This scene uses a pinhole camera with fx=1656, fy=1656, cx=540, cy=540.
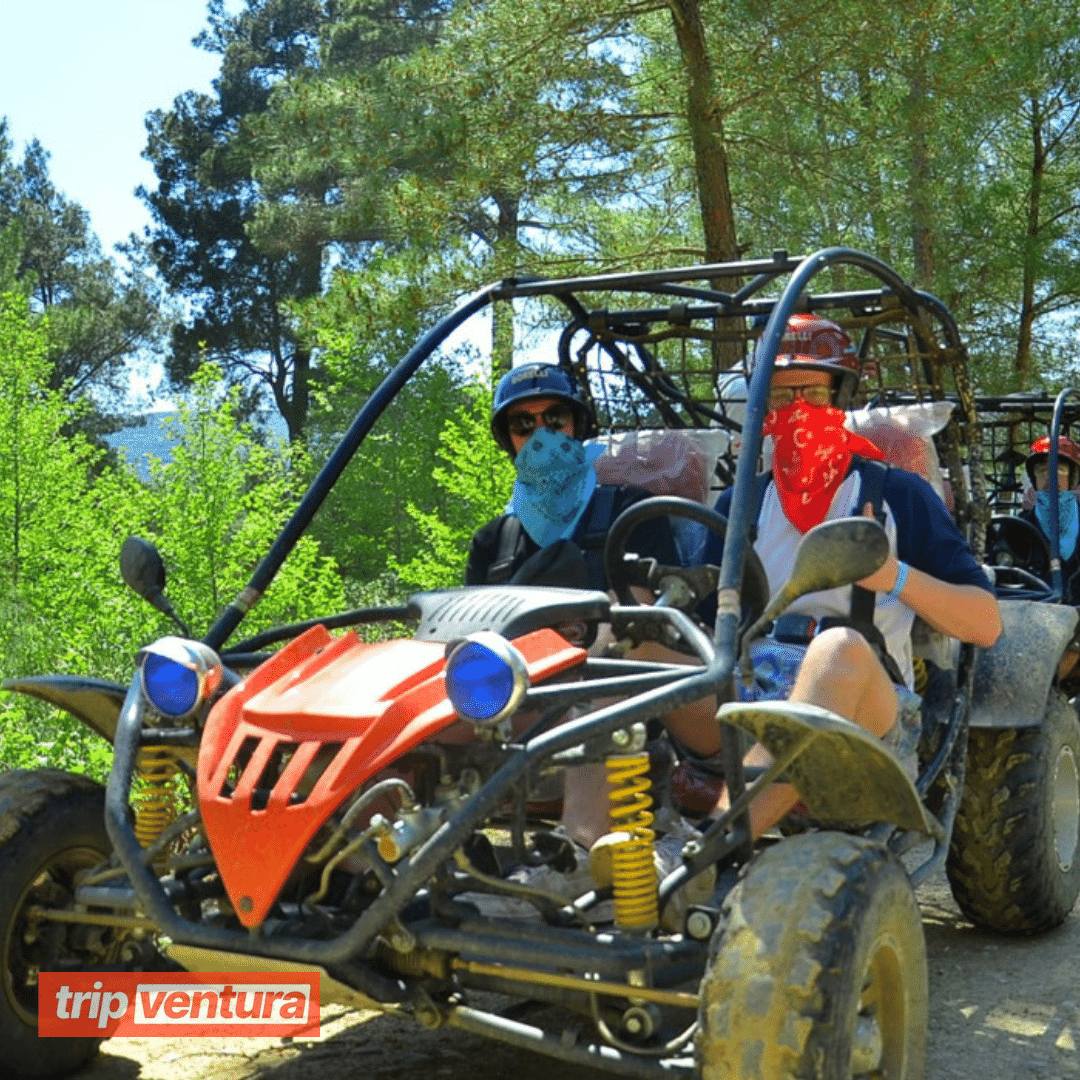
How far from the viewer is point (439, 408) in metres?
21.1

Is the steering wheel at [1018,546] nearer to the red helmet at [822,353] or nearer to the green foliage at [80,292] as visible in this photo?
the red helmet at [822,353]

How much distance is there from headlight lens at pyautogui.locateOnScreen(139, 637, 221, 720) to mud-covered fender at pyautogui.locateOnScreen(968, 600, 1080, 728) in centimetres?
251

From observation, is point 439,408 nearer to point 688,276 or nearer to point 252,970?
point 688,276

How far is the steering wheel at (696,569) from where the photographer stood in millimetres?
3730

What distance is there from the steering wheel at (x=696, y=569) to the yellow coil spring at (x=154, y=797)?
1178mm

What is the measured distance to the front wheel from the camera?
2924mm

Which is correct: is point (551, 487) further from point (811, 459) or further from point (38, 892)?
point (38, 892)

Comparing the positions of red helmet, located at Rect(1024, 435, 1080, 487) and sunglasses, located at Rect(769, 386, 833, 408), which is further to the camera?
red helmet, located at Rect(1024, 435, 1080, 487)

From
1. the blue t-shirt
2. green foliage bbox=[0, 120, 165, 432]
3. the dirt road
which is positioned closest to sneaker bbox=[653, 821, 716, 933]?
the dirt road

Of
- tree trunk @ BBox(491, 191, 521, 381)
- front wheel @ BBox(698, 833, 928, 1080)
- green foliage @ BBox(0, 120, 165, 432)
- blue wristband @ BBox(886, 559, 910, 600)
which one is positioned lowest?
front wheel @ BBox(698, 833, 928, 1080)

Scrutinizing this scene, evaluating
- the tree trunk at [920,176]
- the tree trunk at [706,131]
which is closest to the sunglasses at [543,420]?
the tree trunk at [706,131]

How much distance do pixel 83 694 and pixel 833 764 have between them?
6.21 feet

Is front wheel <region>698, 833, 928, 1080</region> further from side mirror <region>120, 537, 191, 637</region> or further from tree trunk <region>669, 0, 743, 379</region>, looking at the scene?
tree trunk <region>669, 0, 743, 379</region>

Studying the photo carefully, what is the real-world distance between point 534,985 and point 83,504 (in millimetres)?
8072
